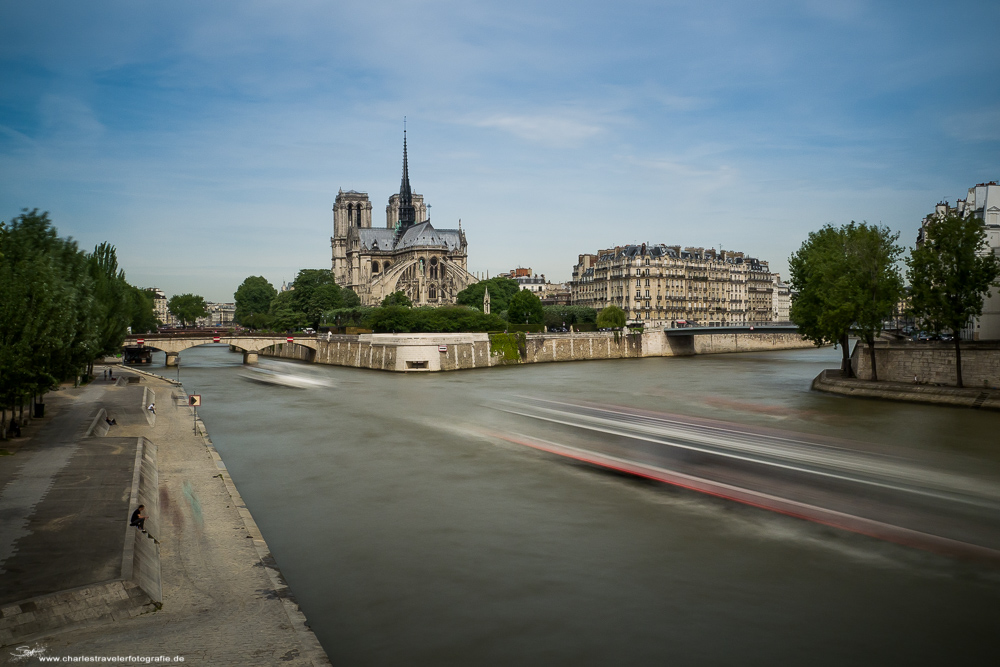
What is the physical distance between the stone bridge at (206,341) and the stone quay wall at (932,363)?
44.5m

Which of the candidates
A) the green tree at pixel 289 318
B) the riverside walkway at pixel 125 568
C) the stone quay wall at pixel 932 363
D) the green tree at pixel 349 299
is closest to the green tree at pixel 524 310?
the green tree at pixel 349 299

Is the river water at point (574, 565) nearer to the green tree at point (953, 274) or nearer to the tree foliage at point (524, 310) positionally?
the green tree at point (953, 274)

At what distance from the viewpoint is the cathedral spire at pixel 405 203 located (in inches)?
4904

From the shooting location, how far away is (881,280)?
33.5 metres

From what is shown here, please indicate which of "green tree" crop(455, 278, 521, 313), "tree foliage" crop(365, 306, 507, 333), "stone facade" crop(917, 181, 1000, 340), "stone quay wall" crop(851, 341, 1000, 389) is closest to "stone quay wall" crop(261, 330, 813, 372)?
"tree foliage" crop(365, 306, 507, 333)

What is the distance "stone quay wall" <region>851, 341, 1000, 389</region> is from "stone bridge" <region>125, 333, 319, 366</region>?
146ft

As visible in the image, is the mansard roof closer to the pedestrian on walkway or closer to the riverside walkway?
the riverside walkway

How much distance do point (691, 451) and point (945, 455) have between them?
259 inches

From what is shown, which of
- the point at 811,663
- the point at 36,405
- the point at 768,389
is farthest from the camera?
the point at 768,389

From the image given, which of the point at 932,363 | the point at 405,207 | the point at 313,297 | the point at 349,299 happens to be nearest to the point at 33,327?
the point at 932,363

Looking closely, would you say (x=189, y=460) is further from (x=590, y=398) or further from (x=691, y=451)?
(x=590, y=398)

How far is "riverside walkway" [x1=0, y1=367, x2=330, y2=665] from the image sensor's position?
27.2 feet

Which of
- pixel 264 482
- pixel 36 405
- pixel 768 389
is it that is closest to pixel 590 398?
pixel 768 389

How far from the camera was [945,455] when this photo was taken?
2028cm
